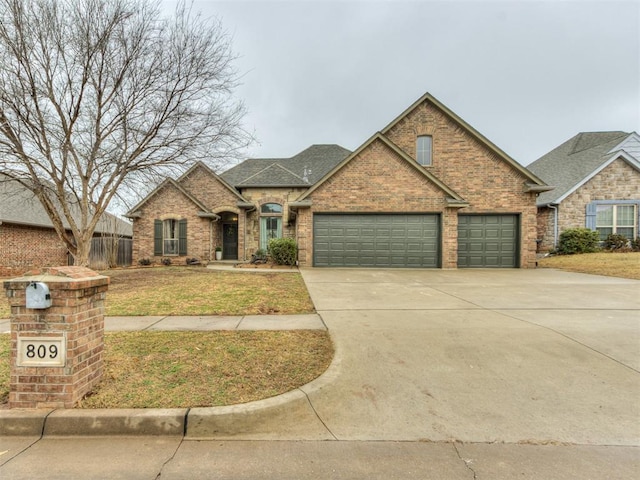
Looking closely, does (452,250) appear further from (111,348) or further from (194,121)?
(111,348)

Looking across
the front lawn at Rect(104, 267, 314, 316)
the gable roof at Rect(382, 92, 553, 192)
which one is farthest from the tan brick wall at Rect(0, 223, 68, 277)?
the gable roof at Rect(382, 92, 553, 192)

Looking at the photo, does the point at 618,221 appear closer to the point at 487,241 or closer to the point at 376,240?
the point at 487,241

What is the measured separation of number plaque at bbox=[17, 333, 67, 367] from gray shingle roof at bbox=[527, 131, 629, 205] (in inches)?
864

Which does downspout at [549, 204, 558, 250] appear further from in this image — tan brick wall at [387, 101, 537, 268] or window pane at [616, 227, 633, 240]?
tan brick wall at [387, 101, 537, 268]

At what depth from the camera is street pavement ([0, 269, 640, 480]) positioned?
217 centimetres

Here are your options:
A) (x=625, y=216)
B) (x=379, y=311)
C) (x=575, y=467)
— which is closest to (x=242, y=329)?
(x=379, y=311)

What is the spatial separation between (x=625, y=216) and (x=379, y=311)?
790 inches

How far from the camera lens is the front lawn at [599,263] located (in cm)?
1148

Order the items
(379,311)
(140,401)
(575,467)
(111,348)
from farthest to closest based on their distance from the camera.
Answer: (379,311) → (111,348) → (140,401) → (575,467)

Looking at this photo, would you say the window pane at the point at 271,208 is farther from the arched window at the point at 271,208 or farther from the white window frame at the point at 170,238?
the white window frame at the point at 170,238

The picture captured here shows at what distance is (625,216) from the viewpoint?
1728 cm

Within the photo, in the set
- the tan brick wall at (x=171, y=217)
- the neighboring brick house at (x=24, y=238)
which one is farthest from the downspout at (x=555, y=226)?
the neighboring brick house at (x=24, y=238)

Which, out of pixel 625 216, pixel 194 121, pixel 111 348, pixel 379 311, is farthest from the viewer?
pixel 625 216

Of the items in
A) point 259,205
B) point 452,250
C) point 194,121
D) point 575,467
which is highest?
point 194,121
